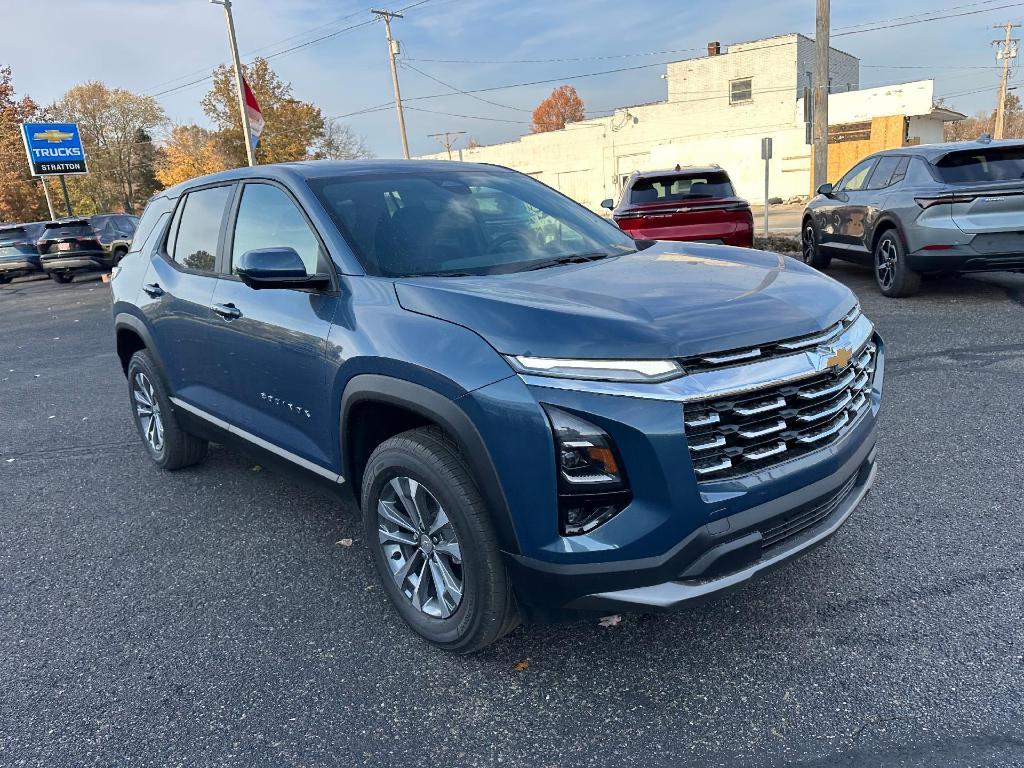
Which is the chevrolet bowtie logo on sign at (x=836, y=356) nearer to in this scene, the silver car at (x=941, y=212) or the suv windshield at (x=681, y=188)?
the silver car at (x=941, y=212)

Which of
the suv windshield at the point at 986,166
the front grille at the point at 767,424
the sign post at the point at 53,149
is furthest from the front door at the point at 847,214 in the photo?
the sign post at the point at 53,149

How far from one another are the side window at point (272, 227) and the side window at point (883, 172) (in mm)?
7473

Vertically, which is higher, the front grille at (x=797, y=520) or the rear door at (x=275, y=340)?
the rear door at (x=275, y=340)

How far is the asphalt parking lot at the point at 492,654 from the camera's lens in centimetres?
233

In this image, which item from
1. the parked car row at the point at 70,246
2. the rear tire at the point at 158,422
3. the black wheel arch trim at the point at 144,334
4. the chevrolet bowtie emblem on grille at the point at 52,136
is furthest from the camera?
the chevrolet bowtie emblem on grille at the point at 52,136

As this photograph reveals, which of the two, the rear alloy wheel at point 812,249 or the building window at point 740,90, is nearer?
the rear alloy wheel at point 812,249

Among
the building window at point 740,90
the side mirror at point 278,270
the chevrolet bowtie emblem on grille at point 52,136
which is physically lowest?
the side mirror at point 278,270

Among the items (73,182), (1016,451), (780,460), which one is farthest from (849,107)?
(73,182)

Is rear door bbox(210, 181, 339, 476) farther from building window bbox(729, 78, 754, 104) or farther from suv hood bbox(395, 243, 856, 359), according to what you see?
building window bbox(729, 78, 754, 104)

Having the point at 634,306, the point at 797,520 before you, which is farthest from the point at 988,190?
the point at 634,306

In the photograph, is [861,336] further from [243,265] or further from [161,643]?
[161,643]

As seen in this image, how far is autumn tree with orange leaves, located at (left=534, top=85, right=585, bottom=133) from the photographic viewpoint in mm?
79438

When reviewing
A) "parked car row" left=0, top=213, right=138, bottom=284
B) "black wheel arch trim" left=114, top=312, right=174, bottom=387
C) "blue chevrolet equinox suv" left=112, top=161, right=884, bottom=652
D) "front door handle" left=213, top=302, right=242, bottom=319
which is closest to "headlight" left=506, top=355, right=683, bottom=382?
"blue chevrolet equinox suv" left=112, top=161, right=884, bottom=652

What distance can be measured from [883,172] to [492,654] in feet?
26.9
